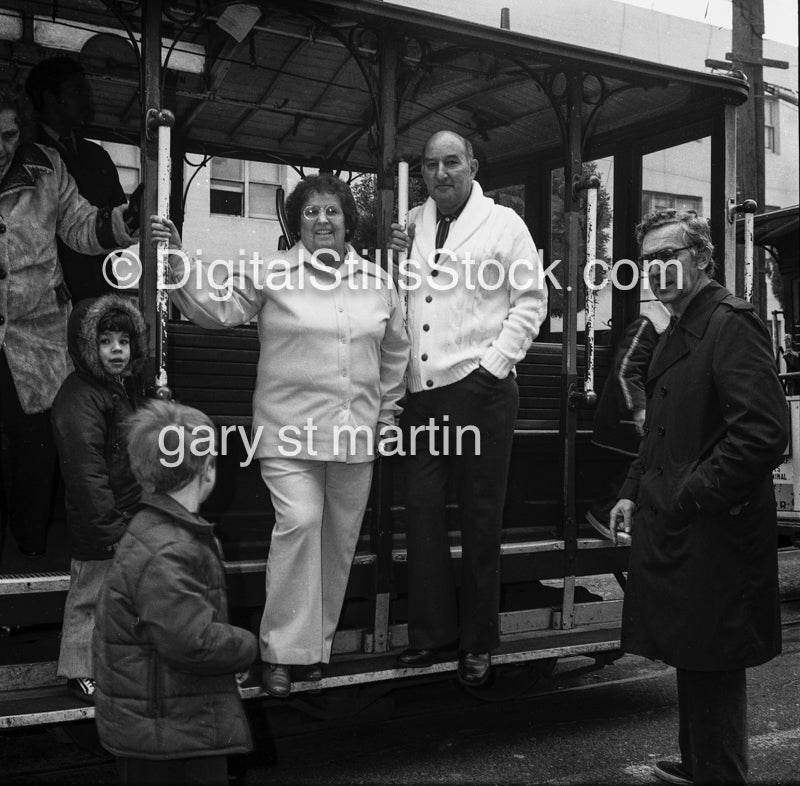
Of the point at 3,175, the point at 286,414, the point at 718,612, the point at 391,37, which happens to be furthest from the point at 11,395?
the point at 718,612

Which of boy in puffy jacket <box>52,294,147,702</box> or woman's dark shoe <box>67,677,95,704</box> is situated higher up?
boy in puffy jacket <box>52,294,147,702</box>

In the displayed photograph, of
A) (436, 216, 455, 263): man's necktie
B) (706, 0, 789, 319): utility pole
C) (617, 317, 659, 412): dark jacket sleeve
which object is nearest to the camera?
(436, 216, 455, 263): man's necktie

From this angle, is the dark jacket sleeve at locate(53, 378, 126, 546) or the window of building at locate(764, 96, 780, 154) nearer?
the dark jacket sleeve at locate(53, 378, 126, 546)

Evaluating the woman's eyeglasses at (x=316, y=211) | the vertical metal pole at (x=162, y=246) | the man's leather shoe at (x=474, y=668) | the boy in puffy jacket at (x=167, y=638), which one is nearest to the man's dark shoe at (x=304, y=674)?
the man's leather shoe at (x=474, y=668)

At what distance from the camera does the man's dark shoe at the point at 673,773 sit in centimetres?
365

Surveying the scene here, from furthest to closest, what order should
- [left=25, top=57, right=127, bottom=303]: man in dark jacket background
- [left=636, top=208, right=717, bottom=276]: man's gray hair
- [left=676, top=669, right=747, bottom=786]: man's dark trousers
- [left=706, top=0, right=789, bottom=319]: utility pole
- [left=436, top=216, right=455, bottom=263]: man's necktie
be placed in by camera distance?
[left=706, top=0, right=789, bottom=319]: utility pole, [left=25, top=57, right=127, bottom=303]: man in dark jacket background, [left=436, top=216, right=455, bottom=263]: man's necktie, [left=636, top=208, right=717, bottom=276]: man's gray hair, [left=676, top=669, right=747, bottom=786]: man's dark trousers

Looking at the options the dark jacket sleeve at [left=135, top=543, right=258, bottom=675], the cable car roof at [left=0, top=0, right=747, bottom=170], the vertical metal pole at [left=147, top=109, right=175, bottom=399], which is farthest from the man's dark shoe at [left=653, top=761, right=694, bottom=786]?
the cable car roof at [left=0, top=0, right=747, bottom=170]

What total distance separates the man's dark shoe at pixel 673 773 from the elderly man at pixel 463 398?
2.37 ft

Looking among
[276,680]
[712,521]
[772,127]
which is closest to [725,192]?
[712,521]

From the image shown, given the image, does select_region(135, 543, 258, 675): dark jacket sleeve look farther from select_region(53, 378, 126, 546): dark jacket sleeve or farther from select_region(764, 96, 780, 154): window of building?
select_region(764, 96, 780, 154): window of building

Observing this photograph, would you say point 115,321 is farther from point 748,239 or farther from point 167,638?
point 748,239

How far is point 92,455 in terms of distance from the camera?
136 inches

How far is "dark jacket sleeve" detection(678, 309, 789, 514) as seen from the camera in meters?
3.10

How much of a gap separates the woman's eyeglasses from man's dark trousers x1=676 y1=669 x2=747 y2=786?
2.03 meters
